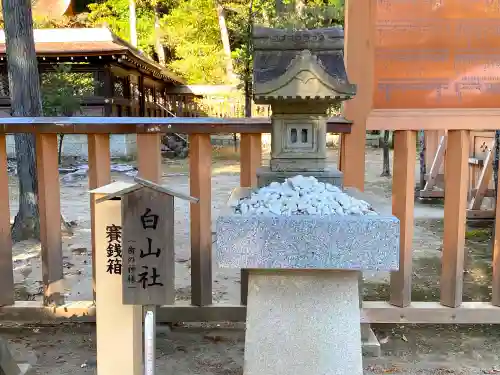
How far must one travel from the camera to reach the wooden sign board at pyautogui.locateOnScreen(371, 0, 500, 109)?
3.16m

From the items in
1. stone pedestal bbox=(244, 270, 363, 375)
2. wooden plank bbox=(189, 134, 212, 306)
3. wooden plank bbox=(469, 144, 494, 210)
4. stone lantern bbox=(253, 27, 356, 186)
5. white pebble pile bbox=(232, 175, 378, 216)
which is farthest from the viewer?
wooden plank bbox=(469, 144, 494, 210)

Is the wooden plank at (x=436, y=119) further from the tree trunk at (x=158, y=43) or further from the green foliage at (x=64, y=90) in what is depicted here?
the tree trunk at (x=158, y=43)

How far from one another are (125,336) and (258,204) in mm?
830

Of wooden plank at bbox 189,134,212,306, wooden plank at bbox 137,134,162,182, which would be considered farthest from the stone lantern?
wooden plank at bbox 137,134,162,182

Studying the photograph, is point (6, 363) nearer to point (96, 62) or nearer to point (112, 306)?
point (112, 306)

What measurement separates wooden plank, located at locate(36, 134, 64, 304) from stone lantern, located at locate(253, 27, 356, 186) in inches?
54.3

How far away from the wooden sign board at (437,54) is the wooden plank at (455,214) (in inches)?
10.8

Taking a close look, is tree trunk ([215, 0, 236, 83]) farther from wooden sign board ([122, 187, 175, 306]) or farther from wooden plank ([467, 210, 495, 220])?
wooden sign board ([122, 187, 175, 306])

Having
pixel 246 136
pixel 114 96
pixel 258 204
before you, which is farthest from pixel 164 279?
pixel 114 96

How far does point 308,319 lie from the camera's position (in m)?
2.43

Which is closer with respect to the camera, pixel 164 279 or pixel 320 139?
pixel 164 279

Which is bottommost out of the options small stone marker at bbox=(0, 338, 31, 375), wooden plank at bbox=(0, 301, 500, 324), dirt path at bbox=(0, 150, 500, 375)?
dirt path at bbox=(0, 150, 500, 375)

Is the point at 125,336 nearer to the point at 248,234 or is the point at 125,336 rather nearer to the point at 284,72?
the point at 248,234

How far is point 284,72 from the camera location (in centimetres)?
260
